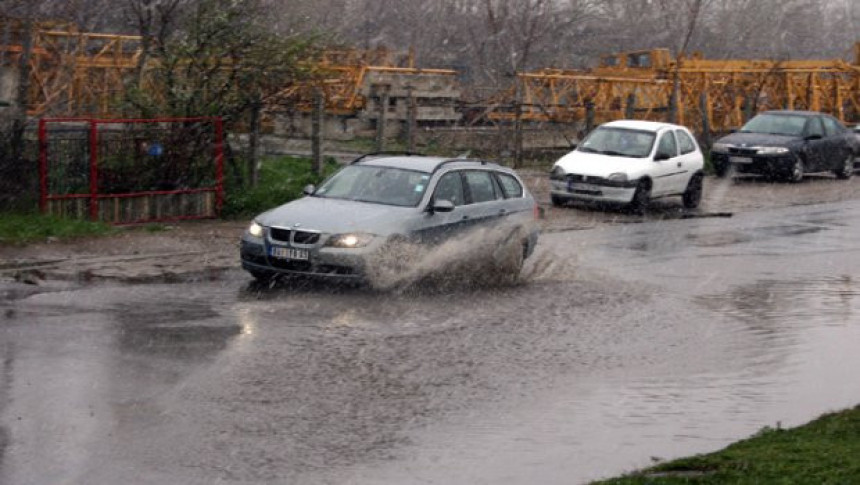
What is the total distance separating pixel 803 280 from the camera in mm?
17484

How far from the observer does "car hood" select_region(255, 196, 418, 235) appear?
584 inches

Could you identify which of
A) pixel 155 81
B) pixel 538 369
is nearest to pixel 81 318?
pixel 538 369

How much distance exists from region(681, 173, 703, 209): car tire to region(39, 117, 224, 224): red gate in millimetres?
9634

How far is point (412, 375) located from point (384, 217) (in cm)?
420

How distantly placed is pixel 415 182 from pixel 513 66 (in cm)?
2555

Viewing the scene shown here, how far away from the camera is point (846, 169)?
112ft

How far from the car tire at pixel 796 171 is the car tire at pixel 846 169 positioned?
5.69 ft

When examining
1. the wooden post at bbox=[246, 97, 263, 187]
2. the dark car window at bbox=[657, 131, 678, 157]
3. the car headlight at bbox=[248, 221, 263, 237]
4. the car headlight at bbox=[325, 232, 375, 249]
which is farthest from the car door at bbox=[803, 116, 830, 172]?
the car headlight at bbox=[248, 221, 263, 237]

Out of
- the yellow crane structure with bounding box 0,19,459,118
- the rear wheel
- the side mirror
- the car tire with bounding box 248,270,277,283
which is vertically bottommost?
the rear wheel

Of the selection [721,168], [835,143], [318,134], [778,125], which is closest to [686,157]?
[721,168]

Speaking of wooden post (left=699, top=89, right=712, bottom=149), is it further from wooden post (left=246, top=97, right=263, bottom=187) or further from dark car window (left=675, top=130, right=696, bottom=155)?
wooden post (left=246, top=97, right=263, bottom=187)

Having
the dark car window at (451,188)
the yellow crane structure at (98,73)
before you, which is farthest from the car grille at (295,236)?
the yellow crane structure at (98,73)

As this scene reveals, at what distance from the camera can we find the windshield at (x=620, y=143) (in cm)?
2564

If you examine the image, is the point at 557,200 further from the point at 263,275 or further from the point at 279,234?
the point at 279,234
